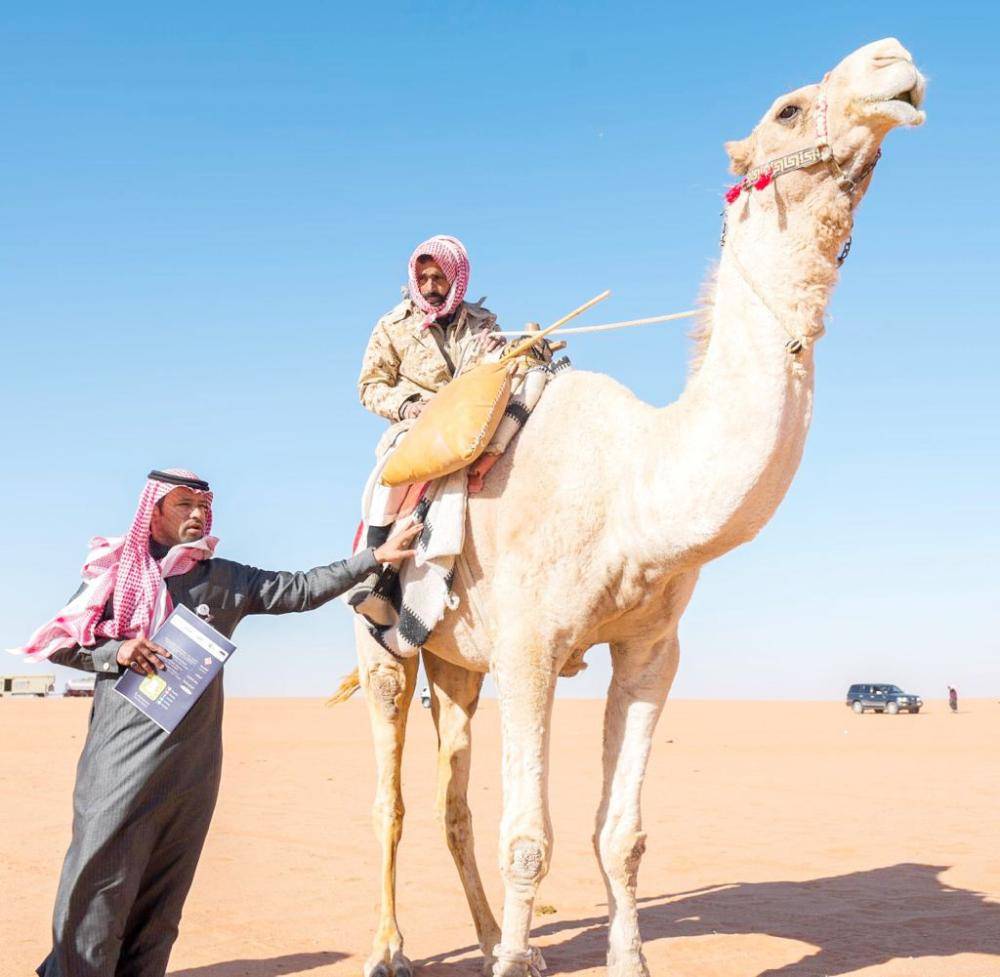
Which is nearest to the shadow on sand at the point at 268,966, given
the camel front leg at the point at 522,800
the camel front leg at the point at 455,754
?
the camel front leg at the point at 455,754

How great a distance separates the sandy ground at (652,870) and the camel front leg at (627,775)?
111cm

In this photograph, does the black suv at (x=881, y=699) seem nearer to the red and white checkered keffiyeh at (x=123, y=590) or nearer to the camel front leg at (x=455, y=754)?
the camel front leg at (x=455, y=754)

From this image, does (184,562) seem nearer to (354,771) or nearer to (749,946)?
(749,946)

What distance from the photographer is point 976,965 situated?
21.9 ft

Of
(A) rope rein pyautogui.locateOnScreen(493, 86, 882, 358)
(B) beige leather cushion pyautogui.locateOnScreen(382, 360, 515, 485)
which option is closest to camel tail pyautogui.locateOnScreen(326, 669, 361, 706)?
(B) beige leather cushion pyautogui.locateOnScreen(382, 360, 515, 485)

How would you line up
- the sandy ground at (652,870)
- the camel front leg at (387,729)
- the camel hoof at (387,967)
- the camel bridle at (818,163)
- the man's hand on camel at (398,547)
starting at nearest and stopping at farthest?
1. the camel bridle at (818,163)
2. the man's hand on camel at (398,547)
3. the camel hoof at (387,967)
4. the camel front leg at (387,729)
5. the sandy ground at (652,870)

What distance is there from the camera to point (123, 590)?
5078 mm

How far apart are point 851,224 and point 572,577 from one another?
1.95m

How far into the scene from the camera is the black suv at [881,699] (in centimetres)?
4822

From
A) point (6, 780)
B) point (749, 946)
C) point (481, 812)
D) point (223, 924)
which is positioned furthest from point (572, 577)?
point (6, 780)

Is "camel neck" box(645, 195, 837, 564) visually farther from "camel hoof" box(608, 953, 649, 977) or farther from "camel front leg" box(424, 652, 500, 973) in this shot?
"camel front leg" box(424, 652, 500, 973)

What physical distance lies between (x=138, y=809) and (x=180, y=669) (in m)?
0.61

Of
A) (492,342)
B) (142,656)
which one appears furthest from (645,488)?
(142,656)

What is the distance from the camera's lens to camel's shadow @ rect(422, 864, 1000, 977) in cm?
703
